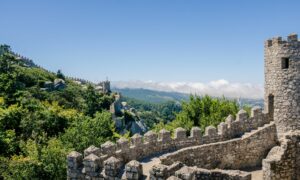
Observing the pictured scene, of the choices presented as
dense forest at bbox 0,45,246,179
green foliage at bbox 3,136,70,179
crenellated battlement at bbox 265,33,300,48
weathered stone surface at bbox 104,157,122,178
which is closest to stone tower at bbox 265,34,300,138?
crenellated battlement at bbox 265,33,300,48

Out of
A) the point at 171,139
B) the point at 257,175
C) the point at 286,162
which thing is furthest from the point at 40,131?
the point at 286,162

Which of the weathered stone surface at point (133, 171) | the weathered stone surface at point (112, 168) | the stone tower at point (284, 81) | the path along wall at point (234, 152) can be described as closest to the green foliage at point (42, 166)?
the path along wall at point (234, 152)

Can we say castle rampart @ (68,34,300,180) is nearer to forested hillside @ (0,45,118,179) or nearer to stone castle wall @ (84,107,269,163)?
stone castle wall @ (84,107,269,163)

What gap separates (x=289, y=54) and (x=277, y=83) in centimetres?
154

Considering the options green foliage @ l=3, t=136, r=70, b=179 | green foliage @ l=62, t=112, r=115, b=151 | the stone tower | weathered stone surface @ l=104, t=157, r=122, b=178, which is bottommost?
green foliage @ l=3, t=136, r=70, b=179

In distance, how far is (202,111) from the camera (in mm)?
33938

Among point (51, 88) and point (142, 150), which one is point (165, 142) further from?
point (51, 88)

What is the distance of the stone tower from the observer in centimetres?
1822

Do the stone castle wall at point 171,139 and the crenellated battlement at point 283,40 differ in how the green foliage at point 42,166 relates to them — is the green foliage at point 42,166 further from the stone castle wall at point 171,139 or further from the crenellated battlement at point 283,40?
the crenellated battlement at point 283,40

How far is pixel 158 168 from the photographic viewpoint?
1063cm

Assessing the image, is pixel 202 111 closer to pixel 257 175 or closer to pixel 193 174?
pixel 257 175

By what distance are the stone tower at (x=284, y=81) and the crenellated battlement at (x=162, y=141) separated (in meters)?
1.06

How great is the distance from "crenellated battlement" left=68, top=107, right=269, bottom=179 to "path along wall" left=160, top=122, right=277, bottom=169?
2.37ft

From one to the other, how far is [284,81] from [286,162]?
20.3 feet
